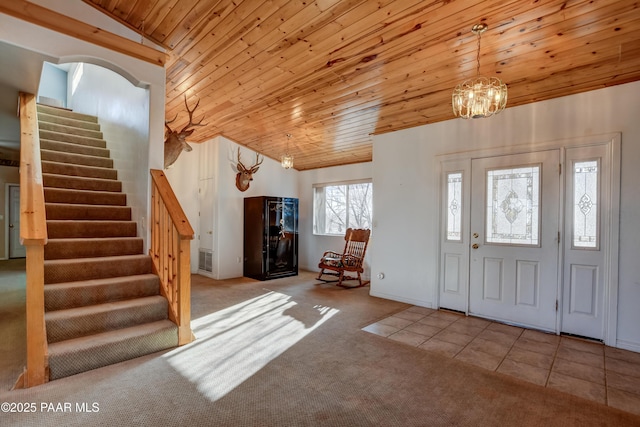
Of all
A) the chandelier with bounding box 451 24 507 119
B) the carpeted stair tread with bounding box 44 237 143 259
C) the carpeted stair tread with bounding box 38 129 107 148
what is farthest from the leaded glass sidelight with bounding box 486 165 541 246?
the carpeted stair tread with bounding box 38 129 107 148

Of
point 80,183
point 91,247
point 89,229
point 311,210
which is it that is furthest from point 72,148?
point 311,210

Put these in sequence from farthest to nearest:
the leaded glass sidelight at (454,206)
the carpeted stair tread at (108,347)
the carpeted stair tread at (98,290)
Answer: the leaded glass sidelight at (454,206) < the carpeted stair tread at (98,290) < the carpeted stair tread at (108,347)

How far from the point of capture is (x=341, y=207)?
679cm

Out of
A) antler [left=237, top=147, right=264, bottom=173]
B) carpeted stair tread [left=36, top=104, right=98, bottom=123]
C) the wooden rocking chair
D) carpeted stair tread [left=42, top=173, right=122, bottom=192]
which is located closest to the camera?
carpeted stair tread [left=42, top=173, right=122, bottom=192]

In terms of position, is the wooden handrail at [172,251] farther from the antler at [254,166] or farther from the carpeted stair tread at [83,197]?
the antler at [254,166]

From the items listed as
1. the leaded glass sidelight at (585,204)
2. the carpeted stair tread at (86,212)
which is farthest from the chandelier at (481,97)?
the carpeted stair tread at (86,212)

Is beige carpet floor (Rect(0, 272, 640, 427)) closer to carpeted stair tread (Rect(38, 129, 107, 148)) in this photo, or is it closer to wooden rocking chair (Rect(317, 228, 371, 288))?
wooden rocking chair (Rect(317, 228, 371, 288))

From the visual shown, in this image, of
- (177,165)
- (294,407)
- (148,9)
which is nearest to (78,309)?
(294,407)

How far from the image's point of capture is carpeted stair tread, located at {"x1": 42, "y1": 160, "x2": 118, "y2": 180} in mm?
3854

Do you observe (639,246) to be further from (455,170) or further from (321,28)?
(321,28)

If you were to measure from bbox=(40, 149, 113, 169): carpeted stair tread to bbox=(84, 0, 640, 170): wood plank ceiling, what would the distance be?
49.9 inches

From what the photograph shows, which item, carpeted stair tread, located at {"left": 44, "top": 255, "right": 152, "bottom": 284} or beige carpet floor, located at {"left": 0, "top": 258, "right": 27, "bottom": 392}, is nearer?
beige carpet floor, located at {"left": 0, "top": 258, "right": 27, "bottom": 392}

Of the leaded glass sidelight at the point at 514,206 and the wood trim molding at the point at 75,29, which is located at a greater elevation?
the wood trim molding at the point at 75,29

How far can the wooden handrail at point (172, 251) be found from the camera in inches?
111
